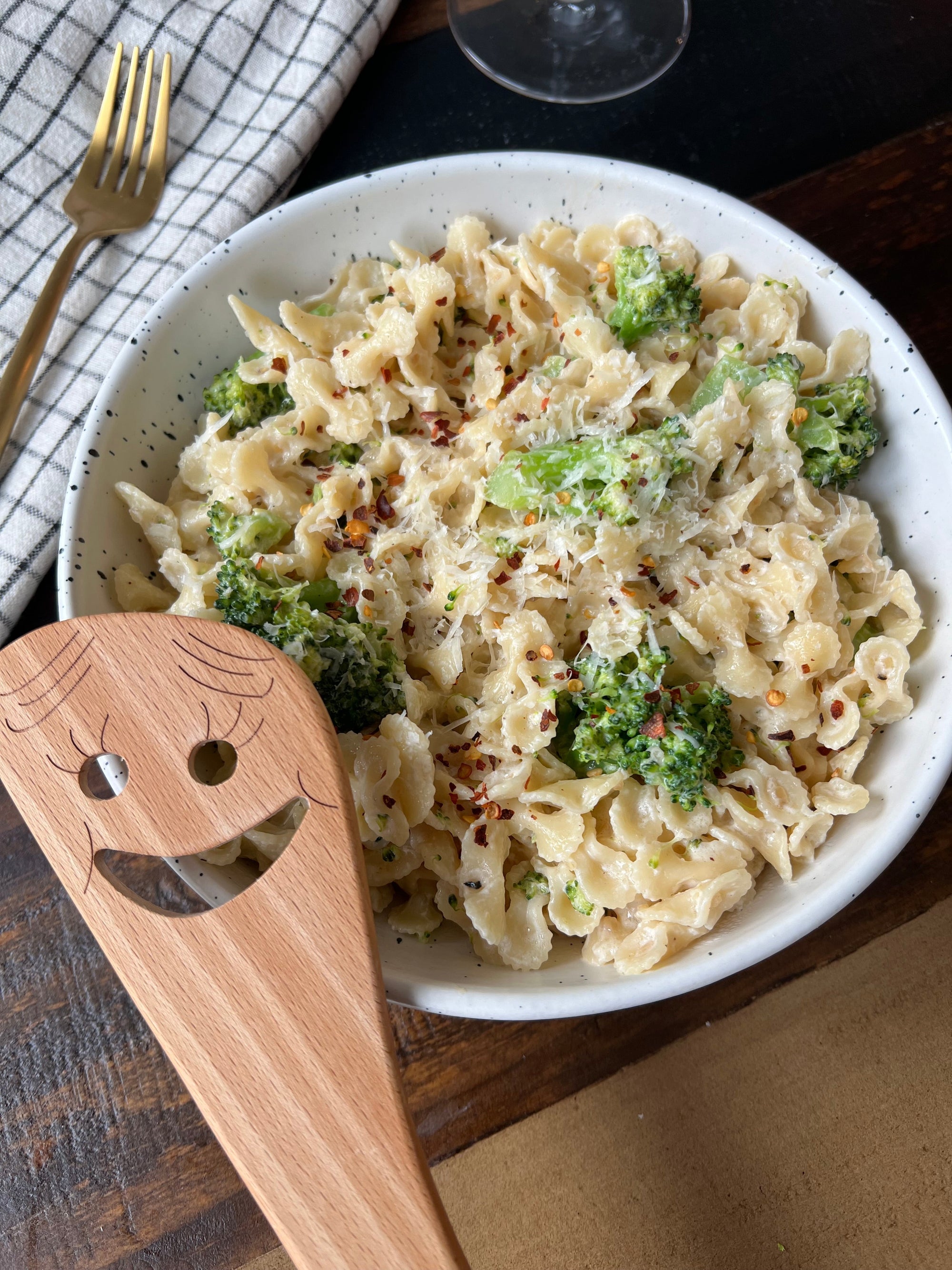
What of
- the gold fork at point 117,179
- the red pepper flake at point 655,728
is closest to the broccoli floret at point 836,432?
the red pepper flake at point 655,728

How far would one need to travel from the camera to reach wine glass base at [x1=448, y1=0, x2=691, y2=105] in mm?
3381

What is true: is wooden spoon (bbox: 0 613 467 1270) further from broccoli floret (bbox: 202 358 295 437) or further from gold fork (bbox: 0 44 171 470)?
gold fork (bbox: 0 44 171 470)

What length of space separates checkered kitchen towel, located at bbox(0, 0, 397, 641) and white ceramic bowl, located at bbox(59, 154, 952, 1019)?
0.57m

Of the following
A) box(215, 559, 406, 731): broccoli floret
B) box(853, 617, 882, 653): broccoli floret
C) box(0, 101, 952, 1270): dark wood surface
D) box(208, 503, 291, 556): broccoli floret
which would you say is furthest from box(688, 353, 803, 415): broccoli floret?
box(0, 101, 952, 1270): dark wood surface

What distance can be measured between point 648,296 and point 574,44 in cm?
173

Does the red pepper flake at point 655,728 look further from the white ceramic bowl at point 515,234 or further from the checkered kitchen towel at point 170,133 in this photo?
the checkered kitchen towel at point 170,133

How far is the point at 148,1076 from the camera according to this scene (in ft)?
8.95

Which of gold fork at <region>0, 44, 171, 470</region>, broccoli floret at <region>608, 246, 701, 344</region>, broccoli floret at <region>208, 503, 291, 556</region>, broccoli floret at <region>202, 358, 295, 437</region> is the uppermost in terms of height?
gold fork at <region>0, 44, 171, 470</region>

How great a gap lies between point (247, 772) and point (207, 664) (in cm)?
26

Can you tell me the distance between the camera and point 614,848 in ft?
7.43

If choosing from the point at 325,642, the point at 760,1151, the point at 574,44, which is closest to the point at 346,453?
the point at 325,642

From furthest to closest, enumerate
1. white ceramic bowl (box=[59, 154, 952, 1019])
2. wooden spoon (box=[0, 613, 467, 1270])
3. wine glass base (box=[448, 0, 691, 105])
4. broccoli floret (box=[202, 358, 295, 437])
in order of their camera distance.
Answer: wine glass base (box=[448, 0, 691, 105]) < broccoli floret (box=[202, 358, 295, 437]) < white ceramic bowl (box=[59, 154, 952, 1019]) < wooden spoon (box=[0, 613, 467, 1270])

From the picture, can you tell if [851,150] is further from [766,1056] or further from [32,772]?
[32,772]

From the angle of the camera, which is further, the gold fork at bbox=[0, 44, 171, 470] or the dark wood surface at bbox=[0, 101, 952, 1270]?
the gold fork at bbox=[0, 44, 171, 470]
